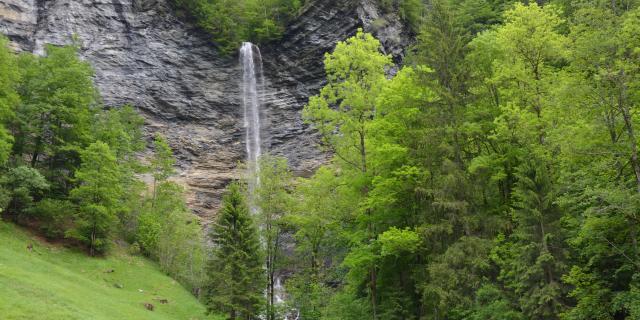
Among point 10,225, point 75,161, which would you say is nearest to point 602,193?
point 10,225

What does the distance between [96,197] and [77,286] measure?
1036 cm

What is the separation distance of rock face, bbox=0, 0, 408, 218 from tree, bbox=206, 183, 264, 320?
74.0 feet

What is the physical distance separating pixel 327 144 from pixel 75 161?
22751 mm

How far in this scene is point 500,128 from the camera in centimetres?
1855

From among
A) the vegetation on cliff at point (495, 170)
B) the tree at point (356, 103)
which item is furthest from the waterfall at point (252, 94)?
the tree at point (356, 103)

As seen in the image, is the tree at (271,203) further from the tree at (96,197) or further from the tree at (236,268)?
the tree at (96,197)

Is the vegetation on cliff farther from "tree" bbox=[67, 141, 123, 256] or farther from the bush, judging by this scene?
the bush

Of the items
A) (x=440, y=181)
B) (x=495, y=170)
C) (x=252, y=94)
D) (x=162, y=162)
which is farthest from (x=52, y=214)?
(x=252, y=94)

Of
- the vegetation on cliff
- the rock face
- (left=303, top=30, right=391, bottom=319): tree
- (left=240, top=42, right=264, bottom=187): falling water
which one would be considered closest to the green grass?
the vegetation on cliff

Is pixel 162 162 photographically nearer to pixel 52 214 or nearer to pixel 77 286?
pixel 52 214

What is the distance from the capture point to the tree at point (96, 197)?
31.8 m

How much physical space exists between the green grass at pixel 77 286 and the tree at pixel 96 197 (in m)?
1.21

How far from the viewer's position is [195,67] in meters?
55.8

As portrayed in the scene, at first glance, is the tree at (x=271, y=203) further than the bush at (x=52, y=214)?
No
